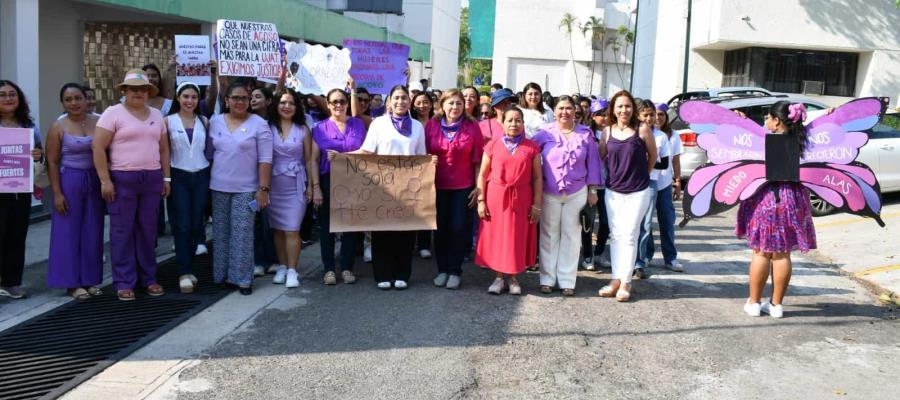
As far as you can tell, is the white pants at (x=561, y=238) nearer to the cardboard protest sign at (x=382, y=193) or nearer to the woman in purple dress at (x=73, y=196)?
the cardboard protest sign at (x=382, y=193)

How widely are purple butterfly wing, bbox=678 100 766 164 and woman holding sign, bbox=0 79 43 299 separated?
5.24 metres

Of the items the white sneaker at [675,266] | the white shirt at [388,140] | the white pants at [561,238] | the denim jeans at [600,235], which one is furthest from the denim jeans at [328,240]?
the white sneaker at [675,266]

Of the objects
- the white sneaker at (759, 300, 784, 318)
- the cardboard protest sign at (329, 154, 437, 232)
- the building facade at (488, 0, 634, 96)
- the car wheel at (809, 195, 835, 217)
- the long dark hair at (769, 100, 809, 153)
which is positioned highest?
the building facade at (488, 0, 634, 96)

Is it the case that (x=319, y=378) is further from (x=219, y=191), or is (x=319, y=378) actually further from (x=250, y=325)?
(x=219, y=191)

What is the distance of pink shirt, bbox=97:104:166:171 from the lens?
6.43 m

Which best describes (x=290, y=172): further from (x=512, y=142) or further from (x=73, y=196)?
(x=512, y=142)

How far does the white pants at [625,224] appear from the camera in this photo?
7.18 metres

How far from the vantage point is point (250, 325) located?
20.1ft

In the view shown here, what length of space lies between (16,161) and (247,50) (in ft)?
9.89

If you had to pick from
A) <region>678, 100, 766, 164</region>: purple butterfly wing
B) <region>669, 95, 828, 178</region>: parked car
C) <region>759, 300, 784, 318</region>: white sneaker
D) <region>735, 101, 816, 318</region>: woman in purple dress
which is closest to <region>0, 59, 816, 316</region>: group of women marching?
<region>678, 100, 766, 164</region>: purple butterfly wing

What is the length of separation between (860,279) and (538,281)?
11.2 feet

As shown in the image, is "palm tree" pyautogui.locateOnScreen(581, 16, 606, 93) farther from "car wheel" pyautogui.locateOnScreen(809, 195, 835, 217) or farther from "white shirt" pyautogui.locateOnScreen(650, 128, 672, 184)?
"white shirt" pyautogui.locateOnScreen(650, 128, 672, 184)

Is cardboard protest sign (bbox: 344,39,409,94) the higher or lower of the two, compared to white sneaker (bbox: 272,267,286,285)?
higher

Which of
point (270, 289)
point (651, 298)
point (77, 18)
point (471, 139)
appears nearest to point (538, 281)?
point (651, 298)
